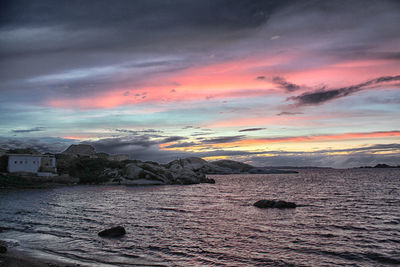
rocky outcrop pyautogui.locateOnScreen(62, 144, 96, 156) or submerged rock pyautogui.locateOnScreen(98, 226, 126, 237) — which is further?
rocky outcrop pyautogui.locateOnScreen(62, 144, 96, 156)

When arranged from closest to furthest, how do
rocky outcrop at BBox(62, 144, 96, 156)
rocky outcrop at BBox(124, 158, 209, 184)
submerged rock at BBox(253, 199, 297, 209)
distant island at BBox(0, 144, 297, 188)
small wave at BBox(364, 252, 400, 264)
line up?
1. small wave at BBox(364, 252, 400, 264)
2. submerged rock at BBox(253, 199, 297, 209)
3. distant island at BBox(0, 144, 297, 188)
4. rocky outcrop at BBox(124, 158, 209, 184)
5. rocky outcrop at BBox(62, 144, 96, 156)

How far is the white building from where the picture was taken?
309 feet

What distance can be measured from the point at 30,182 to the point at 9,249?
233 feet

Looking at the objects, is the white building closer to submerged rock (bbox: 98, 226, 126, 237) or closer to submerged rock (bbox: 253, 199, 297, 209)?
submerged rock (bbox: 253, 199, 297, 209)

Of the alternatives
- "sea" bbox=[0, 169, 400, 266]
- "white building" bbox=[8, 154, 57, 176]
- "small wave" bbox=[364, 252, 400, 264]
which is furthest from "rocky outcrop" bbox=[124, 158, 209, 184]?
"small wave" bbox=[364, 252, 400, 264]

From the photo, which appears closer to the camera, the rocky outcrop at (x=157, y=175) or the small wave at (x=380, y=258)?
the small wave at (x=380, y=258)

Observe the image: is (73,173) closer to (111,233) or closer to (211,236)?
(111,233)

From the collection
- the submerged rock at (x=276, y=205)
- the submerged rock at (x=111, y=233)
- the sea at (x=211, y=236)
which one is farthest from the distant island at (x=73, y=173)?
the submerged rock at (x=111, y=233)

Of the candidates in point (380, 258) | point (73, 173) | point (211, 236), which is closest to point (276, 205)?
point (211, 236)

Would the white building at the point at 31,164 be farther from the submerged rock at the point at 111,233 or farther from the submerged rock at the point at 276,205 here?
the submerged rock at the point at 111,233

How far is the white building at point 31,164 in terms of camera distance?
309ft

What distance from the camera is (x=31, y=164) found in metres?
97.1

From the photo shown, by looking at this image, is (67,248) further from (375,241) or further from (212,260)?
(375,241)

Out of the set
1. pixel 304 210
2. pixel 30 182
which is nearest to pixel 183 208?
pixel 304 210
